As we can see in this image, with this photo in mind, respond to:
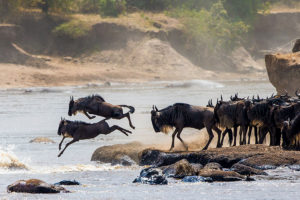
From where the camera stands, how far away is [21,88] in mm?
63031

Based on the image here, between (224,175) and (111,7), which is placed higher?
(111,7)

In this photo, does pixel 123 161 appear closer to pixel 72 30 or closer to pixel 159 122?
pixel 159 122

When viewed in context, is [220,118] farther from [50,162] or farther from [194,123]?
[50,162]

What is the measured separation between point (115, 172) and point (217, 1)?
285ft

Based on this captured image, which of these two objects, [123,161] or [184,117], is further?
[123,161]

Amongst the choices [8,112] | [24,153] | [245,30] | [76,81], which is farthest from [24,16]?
[24,153]

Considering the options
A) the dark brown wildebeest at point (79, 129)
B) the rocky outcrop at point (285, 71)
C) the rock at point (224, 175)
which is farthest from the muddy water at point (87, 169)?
the rocky outcrop at point (285, 71)

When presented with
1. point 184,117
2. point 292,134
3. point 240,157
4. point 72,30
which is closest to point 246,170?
point 240,157

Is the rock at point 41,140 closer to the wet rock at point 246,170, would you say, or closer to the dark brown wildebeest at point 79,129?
the dark brown wildebeest at point 79,129

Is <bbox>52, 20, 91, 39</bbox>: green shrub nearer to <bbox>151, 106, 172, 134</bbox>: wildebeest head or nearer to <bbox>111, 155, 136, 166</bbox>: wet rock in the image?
<bbox>111, 155, 136, 166</bbox>: wet rock

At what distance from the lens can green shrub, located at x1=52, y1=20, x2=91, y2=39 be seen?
267 feet

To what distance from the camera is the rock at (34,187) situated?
1617cm

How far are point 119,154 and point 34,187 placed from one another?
220 inches

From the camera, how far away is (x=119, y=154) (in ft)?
71.0
